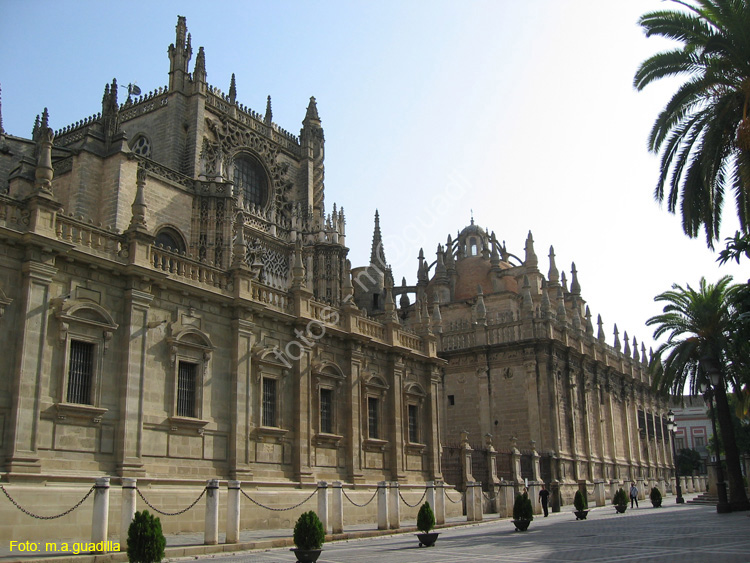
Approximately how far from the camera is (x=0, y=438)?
14344 millimetres

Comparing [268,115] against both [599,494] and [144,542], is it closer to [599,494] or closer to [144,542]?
[599,494]

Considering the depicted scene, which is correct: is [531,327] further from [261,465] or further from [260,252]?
[261,465]

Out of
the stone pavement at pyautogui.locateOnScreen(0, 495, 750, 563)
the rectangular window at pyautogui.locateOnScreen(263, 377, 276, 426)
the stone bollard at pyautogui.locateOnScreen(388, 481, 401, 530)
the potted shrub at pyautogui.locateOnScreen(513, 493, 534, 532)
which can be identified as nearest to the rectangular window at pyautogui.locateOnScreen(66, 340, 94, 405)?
the stone pavement at pyautogui.locateOnScreen(0, 495, 750, 563)

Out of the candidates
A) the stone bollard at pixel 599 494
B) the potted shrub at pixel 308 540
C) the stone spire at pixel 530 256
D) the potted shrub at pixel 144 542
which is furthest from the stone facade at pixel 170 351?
the stone spire at pixel 530 256

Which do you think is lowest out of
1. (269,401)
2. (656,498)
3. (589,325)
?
(656,498)

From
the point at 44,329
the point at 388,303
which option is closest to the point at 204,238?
the point at 388,303

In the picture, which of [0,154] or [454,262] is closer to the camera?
[0,154]

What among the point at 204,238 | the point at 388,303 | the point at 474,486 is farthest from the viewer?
the point at 204,238

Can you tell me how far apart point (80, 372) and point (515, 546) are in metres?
10.4

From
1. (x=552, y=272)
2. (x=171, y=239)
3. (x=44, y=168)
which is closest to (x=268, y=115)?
(x=171, y=239)

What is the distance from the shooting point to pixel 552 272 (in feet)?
172

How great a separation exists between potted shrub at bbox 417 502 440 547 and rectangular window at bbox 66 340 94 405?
26.1ft

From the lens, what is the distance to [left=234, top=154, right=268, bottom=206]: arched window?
43344 millimetres

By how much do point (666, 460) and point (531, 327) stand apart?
2832cm
